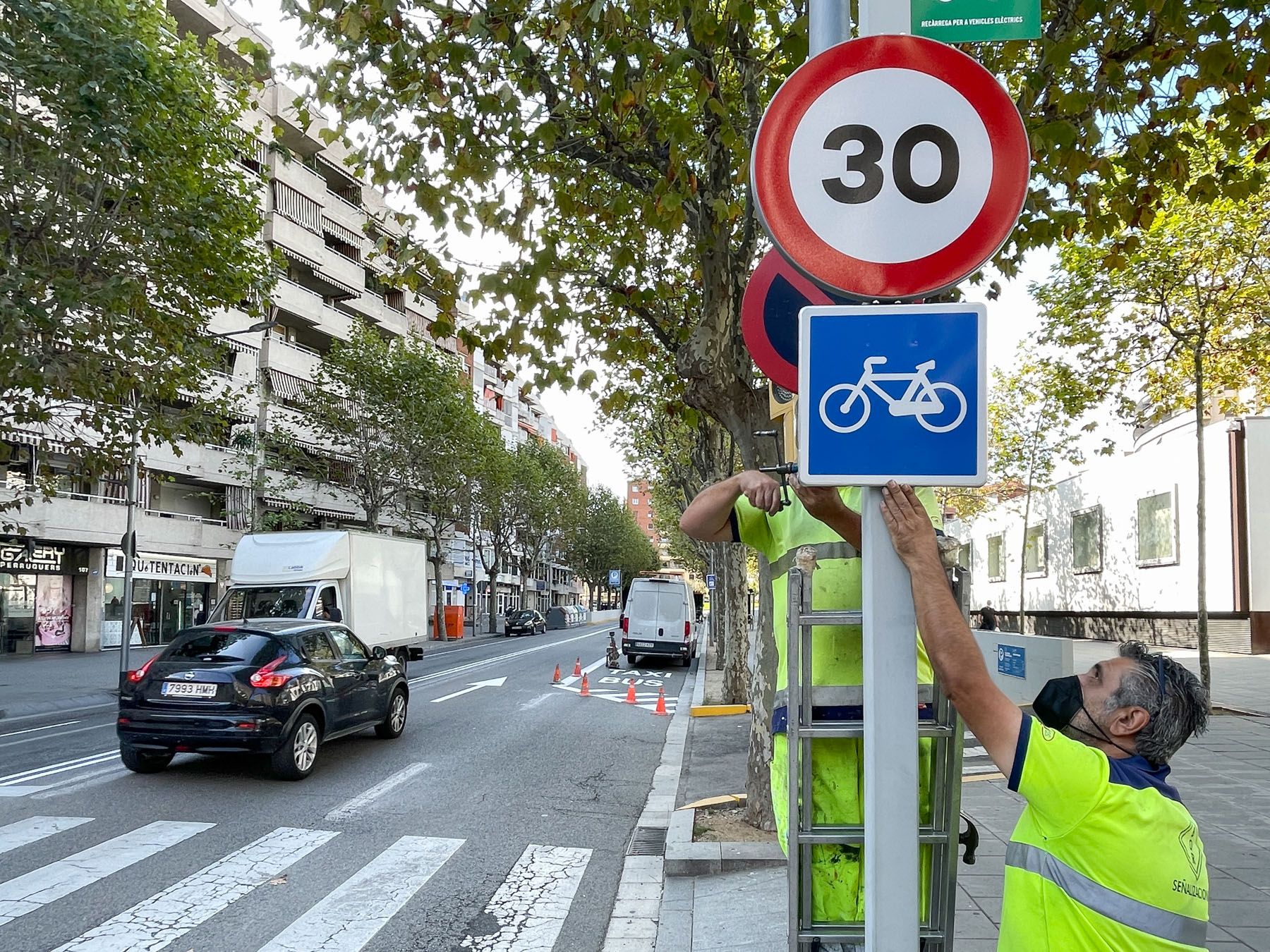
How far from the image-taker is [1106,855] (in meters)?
1.93

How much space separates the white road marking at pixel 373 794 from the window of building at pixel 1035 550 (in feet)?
99.9

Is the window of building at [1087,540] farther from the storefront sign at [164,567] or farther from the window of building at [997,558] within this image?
the storefront sign at [164,567]

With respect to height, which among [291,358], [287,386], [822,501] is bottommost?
[822,501]

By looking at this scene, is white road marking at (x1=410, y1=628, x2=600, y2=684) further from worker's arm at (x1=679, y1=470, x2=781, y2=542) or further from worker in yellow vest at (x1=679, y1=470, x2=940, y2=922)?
worker in yellow vest at (x1=679, y1=470, x2=940, y2=922)

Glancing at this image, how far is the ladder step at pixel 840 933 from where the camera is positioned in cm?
233

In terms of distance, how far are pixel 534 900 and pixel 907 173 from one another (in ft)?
16.5

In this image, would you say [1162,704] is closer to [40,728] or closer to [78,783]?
[78,783]

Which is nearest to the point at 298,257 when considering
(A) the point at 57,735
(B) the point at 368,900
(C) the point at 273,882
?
(A) the point at 57,735

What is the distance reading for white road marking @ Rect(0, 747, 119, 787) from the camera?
9195 mm

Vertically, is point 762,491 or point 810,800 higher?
point 762,491

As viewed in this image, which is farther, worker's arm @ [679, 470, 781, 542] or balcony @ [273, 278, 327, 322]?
balcony @ [273, 278, 327, 322]

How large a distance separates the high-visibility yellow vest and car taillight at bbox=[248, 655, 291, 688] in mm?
8368

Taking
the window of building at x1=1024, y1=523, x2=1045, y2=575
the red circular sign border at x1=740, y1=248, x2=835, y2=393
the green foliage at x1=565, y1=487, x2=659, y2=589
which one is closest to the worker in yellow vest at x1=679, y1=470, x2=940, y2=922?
the red circular sign border at x1=740, y1=248, x2=835, y2=393

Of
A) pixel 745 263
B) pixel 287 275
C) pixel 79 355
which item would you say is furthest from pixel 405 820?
pixel 287 275
